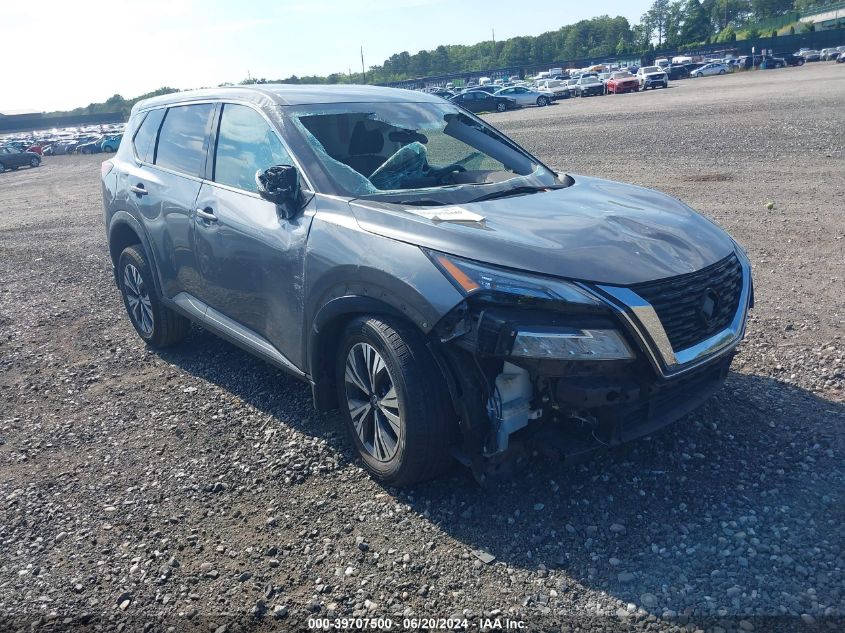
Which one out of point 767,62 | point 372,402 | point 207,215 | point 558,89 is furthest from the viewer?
point 767,62

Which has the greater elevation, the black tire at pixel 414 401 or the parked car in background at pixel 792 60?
the parked car in background at pixel 792 60

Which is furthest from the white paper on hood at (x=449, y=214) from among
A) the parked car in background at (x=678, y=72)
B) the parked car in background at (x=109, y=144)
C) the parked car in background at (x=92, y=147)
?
the parked car in background at (x=678, y=72)

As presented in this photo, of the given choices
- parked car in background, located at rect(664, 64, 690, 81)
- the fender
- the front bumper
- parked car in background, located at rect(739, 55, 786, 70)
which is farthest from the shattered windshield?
parked car in background, located at rect(739, 55, 786, 70)

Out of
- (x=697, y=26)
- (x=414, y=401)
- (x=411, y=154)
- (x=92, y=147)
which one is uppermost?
(x=697, y=26)

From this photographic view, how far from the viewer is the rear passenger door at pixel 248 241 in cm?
395

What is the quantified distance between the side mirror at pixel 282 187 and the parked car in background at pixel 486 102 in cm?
3993

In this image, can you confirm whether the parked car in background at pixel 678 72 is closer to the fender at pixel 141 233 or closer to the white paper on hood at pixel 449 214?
the fender at pixel 141 233

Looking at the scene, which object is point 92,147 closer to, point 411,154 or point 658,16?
point 411,154

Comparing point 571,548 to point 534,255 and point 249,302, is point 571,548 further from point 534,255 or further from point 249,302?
point 249,302

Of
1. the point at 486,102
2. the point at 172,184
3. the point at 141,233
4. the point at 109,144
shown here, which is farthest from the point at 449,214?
the point at 109,144

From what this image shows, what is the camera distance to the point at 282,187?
152 inches

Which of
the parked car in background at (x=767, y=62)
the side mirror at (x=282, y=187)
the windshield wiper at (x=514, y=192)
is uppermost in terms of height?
the parked car in background at (x=767, y=62)

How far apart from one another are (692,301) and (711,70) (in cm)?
6246

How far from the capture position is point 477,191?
13.3 feet
